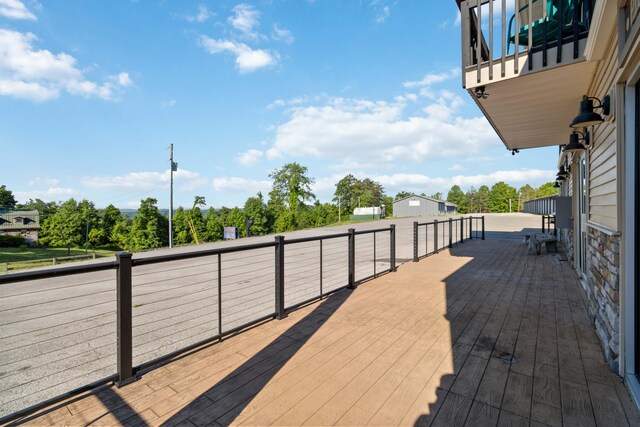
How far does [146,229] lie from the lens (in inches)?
1465

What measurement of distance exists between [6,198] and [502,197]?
9334 centimetres

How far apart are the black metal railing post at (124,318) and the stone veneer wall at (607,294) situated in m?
3.23

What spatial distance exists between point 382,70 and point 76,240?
4735 centimetres

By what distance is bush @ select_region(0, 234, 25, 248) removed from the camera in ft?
131

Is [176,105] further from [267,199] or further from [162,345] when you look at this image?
[267,199]

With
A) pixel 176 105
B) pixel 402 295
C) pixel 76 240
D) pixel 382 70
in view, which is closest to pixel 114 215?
pixel 76 240

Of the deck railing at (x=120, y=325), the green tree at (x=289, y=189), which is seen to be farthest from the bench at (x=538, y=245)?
the green tree at (x=289, y=189)

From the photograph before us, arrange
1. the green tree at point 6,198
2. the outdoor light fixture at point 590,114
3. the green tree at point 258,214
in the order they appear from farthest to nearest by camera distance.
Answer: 1. the green tree at point 6,198
2. the green tree at point 258,214
3. the outdoor light fixture at point 590,114

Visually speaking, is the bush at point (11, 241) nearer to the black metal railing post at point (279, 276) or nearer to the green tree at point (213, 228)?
the green tree at point (213, 228)

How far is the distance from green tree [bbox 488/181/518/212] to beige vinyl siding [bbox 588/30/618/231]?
208 feet

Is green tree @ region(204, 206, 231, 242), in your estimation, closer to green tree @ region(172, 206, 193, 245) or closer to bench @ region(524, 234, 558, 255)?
green tree @ region(172, 206, 193, 245)

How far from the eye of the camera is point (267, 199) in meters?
52.9

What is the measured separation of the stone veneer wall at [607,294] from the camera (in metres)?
2.01

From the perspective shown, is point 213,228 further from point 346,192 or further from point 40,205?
point 40,205
